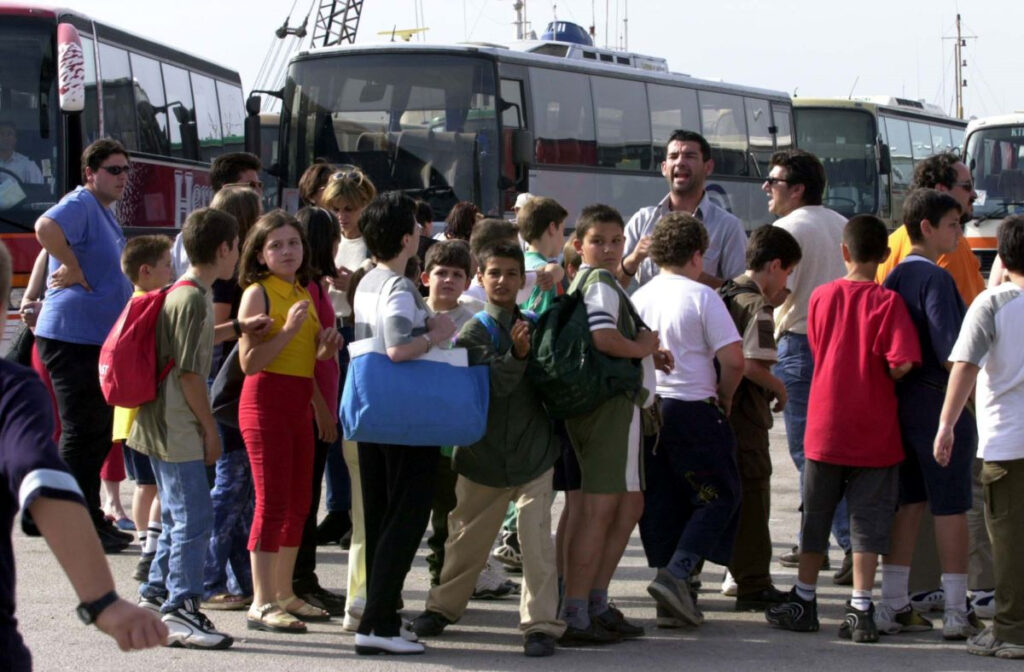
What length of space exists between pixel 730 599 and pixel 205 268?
272 centimetres

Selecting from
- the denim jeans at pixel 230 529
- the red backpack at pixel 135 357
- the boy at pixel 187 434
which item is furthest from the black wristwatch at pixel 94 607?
the denim jeans at pixel 230 529

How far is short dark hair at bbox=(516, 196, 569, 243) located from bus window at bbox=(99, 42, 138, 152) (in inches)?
388

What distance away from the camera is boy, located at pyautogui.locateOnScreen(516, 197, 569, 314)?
6805 mm

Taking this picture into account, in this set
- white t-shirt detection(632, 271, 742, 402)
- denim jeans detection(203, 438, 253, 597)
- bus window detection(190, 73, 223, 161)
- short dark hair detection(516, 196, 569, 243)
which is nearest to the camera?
white t-shirt detection(632, 271, 742, 402)

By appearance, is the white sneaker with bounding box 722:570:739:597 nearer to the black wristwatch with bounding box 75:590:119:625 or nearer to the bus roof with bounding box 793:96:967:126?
the black wristwatch with bounding box 75:590:119:625

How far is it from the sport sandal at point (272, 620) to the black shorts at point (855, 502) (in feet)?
6.68

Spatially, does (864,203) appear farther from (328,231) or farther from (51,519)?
(51,519)

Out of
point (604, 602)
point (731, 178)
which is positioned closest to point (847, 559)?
point (604, 602)

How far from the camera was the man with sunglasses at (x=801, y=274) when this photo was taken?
7.13 meters

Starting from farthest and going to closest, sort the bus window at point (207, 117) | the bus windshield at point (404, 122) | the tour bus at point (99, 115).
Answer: the bus window at point (207, 117), the bus windshield at point (404, 122), the tour bus at point (99, 115)

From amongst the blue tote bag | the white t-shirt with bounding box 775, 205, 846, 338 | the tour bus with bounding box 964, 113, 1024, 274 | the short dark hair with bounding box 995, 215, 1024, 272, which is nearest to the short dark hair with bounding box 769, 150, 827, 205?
the white t-shirt with bounding box 775, 205, 846, 338

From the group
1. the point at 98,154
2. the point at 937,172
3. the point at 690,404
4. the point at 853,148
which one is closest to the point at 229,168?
the point at 98,154

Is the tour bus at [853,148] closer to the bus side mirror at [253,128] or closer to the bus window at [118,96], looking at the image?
the bus side mirror at [253,128]

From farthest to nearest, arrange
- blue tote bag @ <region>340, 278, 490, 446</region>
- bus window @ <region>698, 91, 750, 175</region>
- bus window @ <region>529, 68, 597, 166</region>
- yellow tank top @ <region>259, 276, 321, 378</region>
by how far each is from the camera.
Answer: bus window @ <region>698, 91, 750, 175</region>, bus window @ <region>529, 68, 597, 166</region>, yellow tank top @ <region>259, 276, 321, 378</region>, blue tote bag @ <region>340, 278, 490, 446</region>
